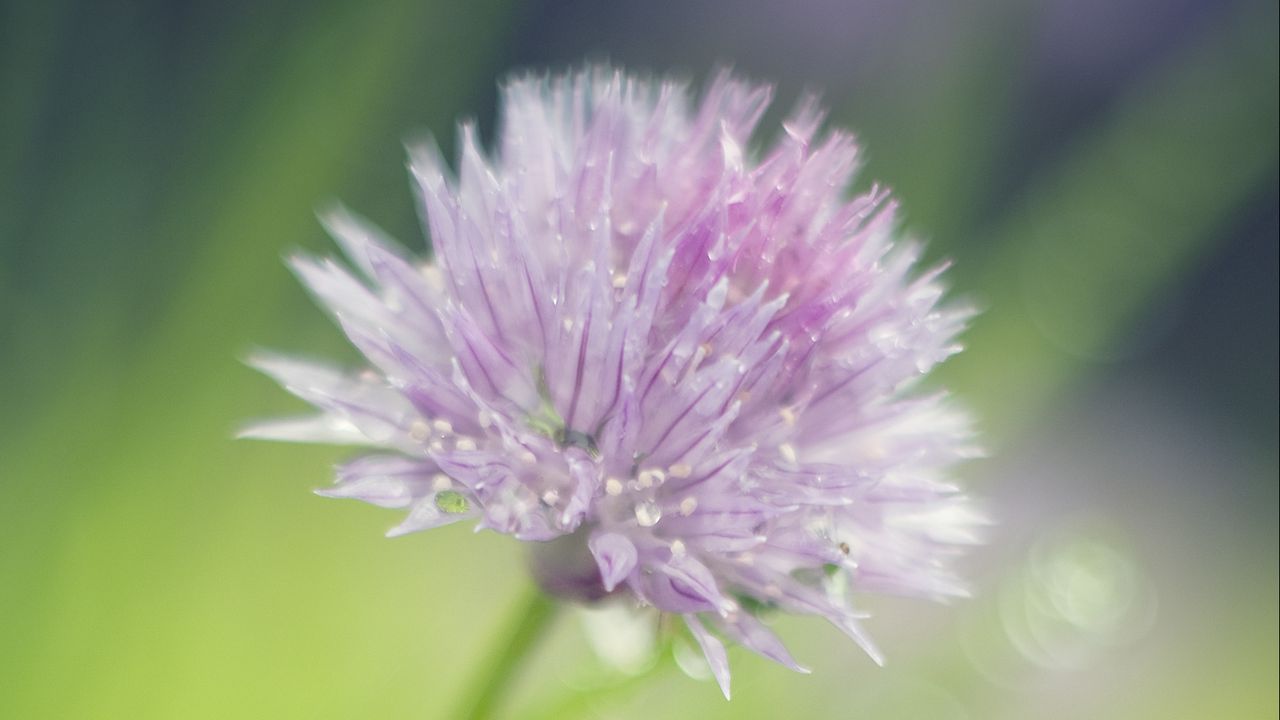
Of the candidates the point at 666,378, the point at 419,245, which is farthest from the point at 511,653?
the point at 419,245

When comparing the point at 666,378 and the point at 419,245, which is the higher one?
the point at 419,245

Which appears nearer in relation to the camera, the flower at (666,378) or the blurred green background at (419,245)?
the flower at (666,378)

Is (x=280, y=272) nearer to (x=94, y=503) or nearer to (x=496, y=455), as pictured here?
(x=94, y=503)

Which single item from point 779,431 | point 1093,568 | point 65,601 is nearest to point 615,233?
point 779,431

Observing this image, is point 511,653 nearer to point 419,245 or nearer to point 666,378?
point 666,378

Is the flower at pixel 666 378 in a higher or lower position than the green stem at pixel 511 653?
higher

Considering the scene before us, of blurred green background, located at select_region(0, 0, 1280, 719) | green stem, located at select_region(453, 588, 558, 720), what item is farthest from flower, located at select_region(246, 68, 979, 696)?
blurred green background, located at select_region(0, 0, 1280, 719)

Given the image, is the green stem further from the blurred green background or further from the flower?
the blurred green background

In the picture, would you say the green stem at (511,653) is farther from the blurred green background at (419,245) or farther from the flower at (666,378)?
the blurred green background at (419,245)

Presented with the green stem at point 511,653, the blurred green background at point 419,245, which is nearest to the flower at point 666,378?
the green stem at point 511,653
